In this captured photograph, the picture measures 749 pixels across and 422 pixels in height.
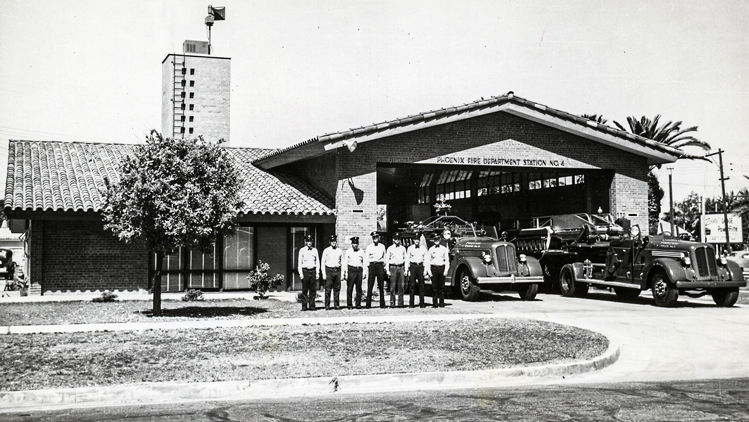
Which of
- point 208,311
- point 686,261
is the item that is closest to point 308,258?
point 208,311

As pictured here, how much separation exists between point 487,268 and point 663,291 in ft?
14.8

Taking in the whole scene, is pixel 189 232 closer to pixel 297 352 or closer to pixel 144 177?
pixel 144 177

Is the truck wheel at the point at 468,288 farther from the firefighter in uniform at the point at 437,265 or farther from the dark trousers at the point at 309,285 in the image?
the dark trousers at the point at 309,285

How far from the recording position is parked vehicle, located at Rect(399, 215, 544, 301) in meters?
20.6

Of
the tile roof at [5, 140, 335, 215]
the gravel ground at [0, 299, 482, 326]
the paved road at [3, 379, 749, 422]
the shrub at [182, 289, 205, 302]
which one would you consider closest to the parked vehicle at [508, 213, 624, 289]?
the gravel ground at [0, 299, 482, 326]

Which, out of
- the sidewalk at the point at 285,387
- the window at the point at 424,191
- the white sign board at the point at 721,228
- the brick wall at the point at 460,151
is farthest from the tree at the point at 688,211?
the sidewalk at the point at 285,387

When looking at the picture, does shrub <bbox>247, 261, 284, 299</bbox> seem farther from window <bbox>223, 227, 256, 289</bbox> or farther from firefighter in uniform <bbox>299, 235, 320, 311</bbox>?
firefighter in uniform <bbox>299, 235, 320, 311</bbox>

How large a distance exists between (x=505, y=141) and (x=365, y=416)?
64.0ft

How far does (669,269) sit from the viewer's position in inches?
735

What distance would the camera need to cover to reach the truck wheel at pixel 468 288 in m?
20.8

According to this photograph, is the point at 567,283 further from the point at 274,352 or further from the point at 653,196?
the point at 653,196

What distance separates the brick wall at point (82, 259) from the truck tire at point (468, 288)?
30.7 feet

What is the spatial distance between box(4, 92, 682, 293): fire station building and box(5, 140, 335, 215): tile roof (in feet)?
0.13

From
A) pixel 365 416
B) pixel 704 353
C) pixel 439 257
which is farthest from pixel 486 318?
pixel 365 416
